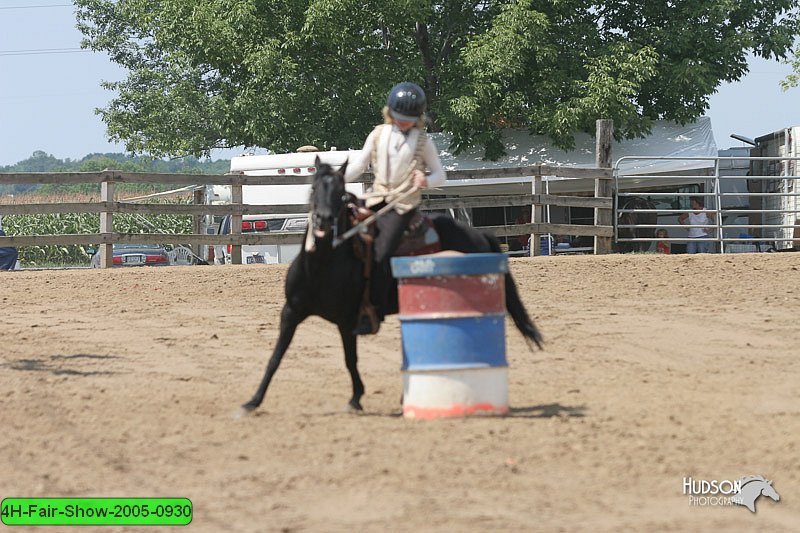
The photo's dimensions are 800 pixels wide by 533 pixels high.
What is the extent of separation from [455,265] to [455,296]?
0.67 feet

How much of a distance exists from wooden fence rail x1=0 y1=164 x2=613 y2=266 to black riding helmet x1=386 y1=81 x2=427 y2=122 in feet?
29.8

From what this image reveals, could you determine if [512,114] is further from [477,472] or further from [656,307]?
[477,472]

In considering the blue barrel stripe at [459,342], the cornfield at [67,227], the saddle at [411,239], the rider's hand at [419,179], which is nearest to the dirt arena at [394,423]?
the blue barrel stripe at [459,342]

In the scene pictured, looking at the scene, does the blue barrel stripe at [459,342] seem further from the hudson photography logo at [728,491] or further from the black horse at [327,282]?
the hudson photography logo at [728,491]

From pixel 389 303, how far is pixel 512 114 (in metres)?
18.9

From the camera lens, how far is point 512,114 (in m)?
26.1

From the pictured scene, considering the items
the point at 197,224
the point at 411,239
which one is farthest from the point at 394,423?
the point at 197,224

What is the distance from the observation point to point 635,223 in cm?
2247

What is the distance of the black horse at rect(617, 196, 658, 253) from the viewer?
72.5ft

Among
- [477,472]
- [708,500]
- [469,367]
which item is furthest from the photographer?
[469,367]

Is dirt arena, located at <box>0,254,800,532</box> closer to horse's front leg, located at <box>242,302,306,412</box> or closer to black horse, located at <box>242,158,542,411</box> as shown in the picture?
horse's front leg, located at <box>242,302,306,412</box>

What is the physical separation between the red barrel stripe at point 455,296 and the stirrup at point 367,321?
0.54 m

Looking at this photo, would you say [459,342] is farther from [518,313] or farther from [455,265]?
[518,313]

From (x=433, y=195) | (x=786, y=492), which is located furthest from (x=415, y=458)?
(x=433, y=195)
